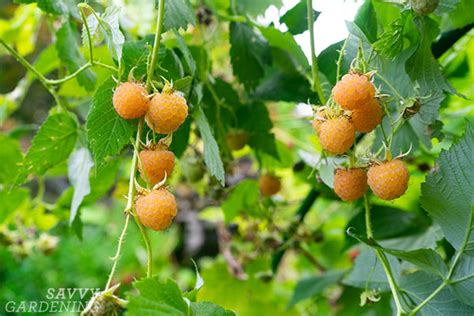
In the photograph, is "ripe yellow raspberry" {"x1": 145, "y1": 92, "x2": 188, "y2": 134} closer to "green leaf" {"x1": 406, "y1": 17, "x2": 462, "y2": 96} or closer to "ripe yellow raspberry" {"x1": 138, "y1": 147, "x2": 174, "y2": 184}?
"ripe yellow raspberry" {"x1": 138, "y1": 147, "x2": 174, "y2": 184}

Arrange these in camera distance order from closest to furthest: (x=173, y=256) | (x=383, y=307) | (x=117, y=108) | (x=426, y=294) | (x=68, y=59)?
(x=117, y=108)
(x=426, y=294)
(x=68, y=59)
(x=383, y=307)
(x=173, y=256)

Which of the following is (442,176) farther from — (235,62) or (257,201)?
(257,201)

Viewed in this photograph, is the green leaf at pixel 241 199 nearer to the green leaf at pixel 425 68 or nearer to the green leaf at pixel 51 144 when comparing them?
the green leaf at pixel 51 144

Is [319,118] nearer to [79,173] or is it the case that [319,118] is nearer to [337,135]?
[337,135]

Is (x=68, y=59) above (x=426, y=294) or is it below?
above

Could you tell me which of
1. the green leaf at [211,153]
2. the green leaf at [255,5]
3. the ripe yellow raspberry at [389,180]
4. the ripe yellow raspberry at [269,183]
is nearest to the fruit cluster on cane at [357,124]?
the ripe yellow raspberry at [389,180]

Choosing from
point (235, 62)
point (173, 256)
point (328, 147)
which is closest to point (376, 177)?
point (328, 147)

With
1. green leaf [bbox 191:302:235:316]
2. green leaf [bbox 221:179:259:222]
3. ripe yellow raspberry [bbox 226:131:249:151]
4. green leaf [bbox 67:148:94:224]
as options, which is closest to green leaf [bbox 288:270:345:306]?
green leaf [bbox 221:179:259:222]

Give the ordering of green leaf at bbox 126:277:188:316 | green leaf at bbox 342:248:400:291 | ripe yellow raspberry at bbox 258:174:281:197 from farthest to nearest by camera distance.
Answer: ripe yellow raspberry at bbox 258:174:281:197, green leaf at bbox 342:248:400:291, green leaf at bbox 126:277:188:316
